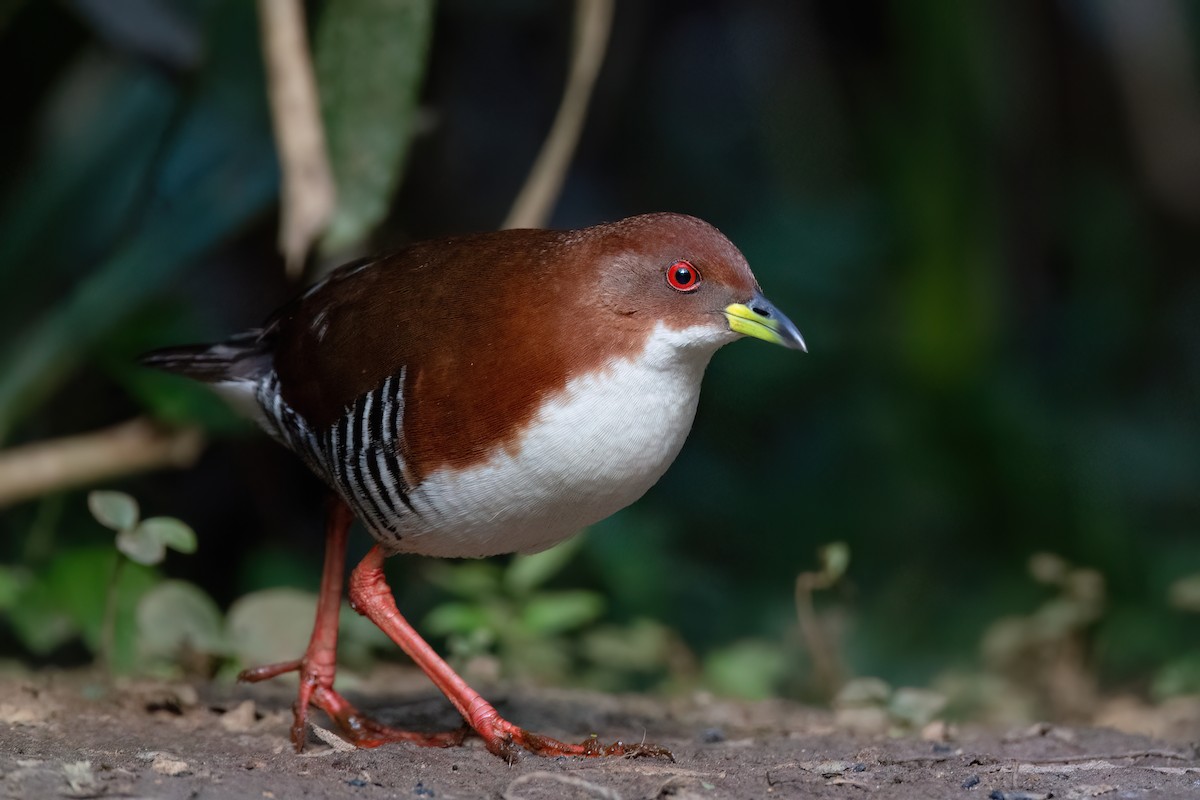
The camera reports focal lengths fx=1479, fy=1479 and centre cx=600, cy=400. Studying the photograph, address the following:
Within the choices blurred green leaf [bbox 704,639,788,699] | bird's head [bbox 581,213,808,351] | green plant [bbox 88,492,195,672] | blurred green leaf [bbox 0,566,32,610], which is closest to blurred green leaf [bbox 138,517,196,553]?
green plant [bbox 88,492,195,672]

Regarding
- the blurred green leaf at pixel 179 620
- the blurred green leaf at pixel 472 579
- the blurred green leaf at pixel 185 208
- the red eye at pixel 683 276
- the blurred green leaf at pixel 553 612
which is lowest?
the blurred green leaf at pixel 179 620

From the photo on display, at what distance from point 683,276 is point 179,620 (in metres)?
2.07

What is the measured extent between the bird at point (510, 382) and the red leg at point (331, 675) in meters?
0.04

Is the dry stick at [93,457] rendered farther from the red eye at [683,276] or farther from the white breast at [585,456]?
the red eye at [683,276]

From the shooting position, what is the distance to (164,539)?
415cm

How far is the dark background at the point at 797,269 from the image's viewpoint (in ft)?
18.9

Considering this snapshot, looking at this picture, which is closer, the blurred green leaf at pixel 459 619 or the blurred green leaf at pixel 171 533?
the blurred green leaf at pixel 171 533

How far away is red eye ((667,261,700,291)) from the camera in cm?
353

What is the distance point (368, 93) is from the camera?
206 inches

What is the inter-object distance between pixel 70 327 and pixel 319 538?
170 centimetres

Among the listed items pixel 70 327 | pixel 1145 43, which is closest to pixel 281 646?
pixel 70 327

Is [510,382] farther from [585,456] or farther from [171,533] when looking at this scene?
[171,533]

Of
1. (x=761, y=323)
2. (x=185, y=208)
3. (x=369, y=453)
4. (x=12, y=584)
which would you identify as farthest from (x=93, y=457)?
(x=761, y=323)

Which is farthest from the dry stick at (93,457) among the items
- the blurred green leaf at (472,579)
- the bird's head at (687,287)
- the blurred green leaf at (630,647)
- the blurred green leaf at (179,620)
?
the bird's head at (687,287)
